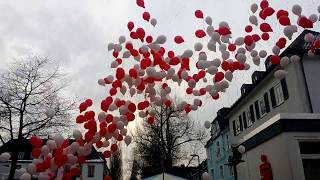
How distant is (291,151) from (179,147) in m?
20.8

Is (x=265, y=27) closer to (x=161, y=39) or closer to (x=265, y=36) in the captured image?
(x=265, y=36)

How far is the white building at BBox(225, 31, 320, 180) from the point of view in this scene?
11.5m

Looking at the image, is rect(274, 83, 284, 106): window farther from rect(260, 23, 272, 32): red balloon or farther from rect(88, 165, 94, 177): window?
rect(88, 165, 94, 177): window

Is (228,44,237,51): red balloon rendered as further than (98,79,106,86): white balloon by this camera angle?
No

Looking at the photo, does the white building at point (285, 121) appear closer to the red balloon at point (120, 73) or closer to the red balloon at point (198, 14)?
the red balloon at point (198, 14)

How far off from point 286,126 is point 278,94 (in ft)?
25.7

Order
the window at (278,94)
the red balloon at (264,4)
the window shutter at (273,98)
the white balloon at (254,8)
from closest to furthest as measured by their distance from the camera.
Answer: the red balloon at (264,4), the white balloon at (254,8), the window at (278,94), the window shutter at (273,98)

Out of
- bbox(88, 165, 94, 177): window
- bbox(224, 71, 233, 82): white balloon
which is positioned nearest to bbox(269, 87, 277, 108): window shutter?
bbox(224, 71, 233, 82): white balloon

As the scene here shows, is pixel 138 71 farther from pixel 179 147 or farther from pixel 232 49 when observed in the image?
pixel 179 147

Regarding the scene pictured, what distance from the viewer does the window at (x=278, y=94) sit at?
18469mm

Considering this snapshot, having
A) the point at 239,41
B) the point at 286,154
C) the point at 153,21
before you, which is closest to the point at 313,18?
the point at 239,41

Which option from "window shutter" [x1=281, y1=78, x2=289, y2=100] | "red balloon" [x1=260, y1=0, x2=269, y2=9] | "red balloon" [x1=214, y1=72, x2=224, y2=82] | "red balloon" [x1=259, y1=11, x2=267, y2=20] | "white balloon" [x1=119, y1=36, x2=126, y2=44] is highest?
"window shutter" [x1=281, y1=78, x2=289, y2=100]

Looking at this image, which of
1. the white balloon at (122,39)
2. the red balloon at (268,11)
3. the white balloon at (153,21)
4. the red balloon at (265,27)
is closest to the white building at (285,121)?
the red balloon at (265,27)

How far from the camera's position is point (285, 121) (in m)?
11.6
